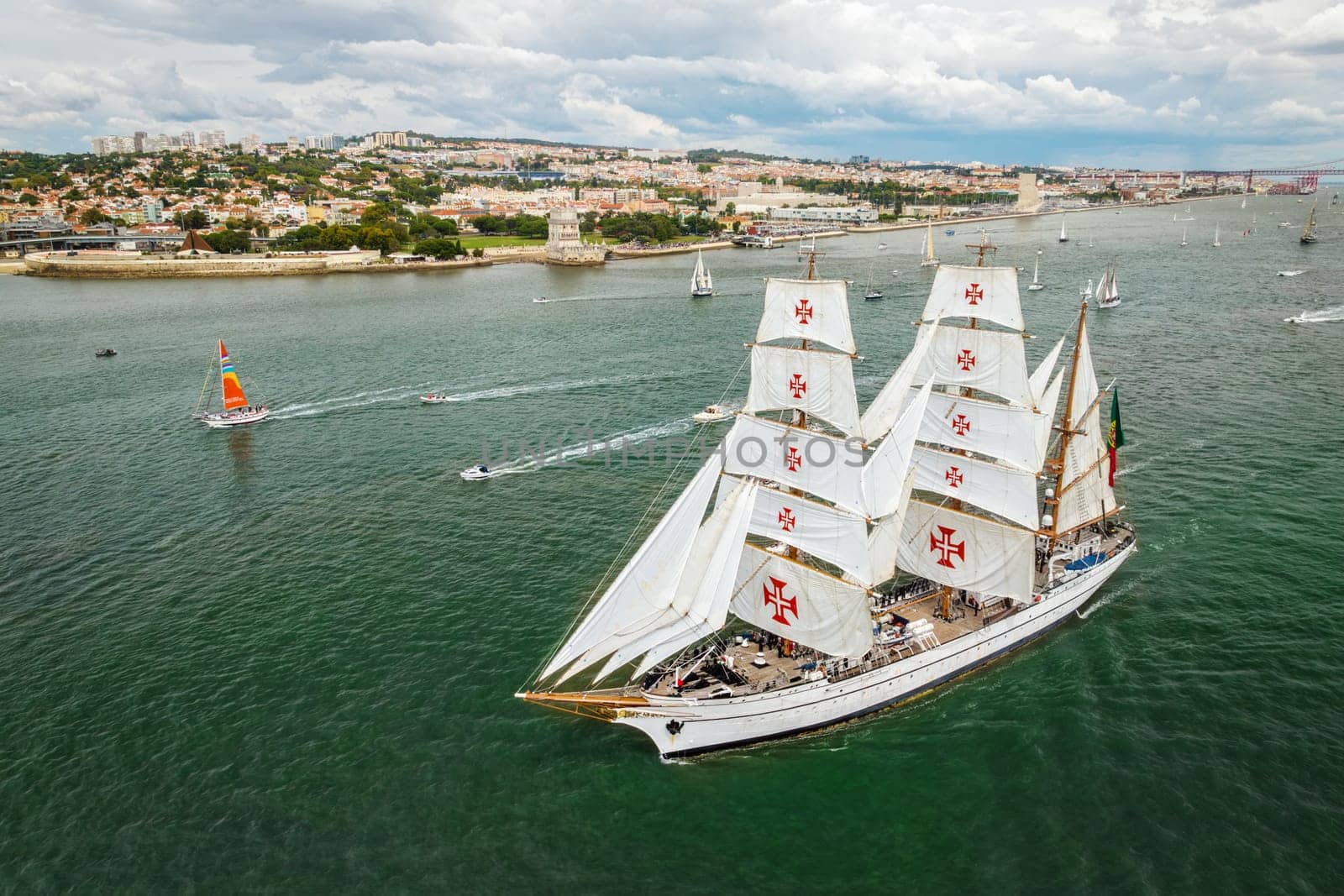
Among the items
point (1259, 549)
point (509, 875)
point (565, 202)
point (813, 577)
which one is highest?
point (565, 202)

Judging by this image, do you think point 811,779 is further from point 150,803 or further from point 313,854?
point 150,803

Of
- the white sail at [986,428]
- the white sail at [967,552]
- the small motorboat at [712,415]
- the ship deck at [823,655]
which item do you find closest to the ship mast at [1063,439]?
the white sail at [986,428]

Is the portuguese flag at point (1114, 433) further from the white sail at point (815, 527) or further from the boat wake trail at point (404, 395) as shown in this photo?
the boat wake trail at point (404, 395)

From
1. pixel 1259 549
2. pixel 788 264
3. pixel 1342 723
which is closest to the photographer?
pixel 1342 723

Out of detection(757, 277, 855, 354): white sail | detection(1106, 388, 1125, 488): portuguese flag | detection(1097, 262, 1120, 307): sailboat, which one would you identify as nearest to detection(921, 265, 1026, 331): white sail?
detection(757, 277, 855, 354): white sail

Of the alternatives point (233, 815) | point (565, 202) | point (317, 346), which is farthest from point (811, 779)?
point (565, 202)

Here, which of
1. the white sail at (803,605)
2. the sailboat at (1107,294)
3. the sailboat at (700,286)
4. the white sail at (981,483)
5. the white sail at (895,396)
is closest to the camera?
the white sail at (803,605)

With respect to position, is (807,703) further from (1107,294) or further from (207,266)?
(207,266)
